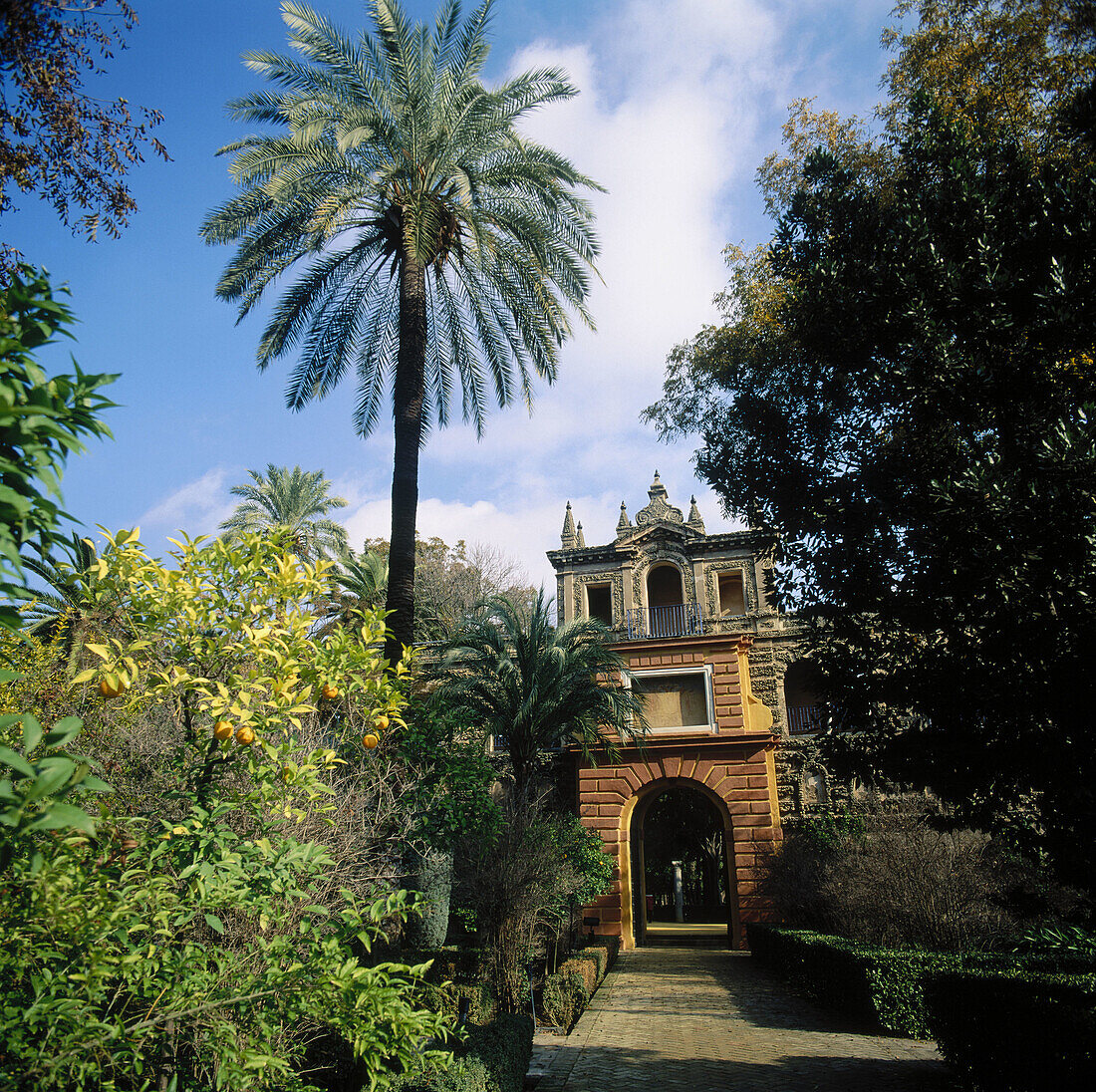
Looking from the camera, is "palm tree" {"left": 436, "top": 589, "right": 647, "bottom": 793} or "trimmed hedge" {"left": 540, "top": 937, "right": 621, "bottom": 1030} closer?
"trimmed hedge" {"left": 540, "top": 937, "right": 621, "bottom": 1030}

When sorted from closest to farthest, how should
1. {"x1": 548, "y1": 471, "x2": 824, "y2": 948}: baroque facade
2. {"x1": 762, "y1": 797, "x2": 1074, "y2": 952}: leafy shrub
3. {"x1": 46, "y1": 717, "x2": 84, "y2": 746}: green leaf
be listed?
{"x1": 46, "y1": 717, "x2": 84, "y2": 746}: green leaf → {"x1": 762, "y1": 797, "x2": 1074, "y2": 952}: leafy shrub → {"x1": 548, "y1": 471, "x2": 824, "y2": 948}: baroque facade

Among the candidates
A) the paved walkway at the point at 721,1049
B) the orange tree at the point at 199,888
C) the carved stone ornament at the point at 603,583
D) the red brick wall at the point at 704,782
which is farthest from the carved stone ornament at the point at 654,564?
the orange tree at the point at 199,888

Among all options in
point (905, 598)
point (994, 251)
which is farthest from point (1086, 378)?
point (905, 598)

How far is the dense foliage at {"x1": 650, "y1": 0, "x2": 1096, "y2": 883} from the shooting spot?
5211mm

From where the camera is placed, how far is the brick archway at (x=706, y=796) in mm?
19812

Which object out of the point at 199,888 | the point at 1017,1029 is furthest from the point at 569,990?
the point at 199,888

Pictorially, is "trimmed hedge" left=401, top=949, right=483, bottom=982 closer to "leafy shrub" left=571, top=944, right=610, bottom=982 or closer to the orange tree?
Answer: "leafy shrub" left=571, top=944, right=610, bottom=982

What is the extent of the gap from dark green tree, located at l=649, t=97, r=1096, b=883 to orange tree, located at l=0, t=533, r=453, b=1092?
4240 millimetres

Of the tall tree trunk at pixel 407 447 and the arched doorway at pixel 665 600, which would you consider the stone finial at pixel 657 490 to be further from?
the tall tree trunk at pixel 407 447

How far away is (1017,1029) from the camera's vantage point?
6.15 metres

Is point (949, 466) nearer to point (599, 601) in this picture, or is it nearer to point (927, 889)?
point (927, 889)

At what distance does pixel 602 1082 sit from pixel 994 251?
8715 mm

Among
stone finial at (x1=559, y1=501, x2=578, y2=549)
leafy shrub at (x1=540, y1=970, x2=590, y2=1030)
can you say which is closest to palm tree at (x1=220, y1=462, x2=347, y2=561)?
stone finial at (x1=559, y1=501, x2=578, y2=549)

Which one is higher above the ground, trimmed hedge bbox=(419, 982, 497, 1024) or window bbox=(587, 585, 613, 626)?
window bbox=(587, 585, 613, 626)
